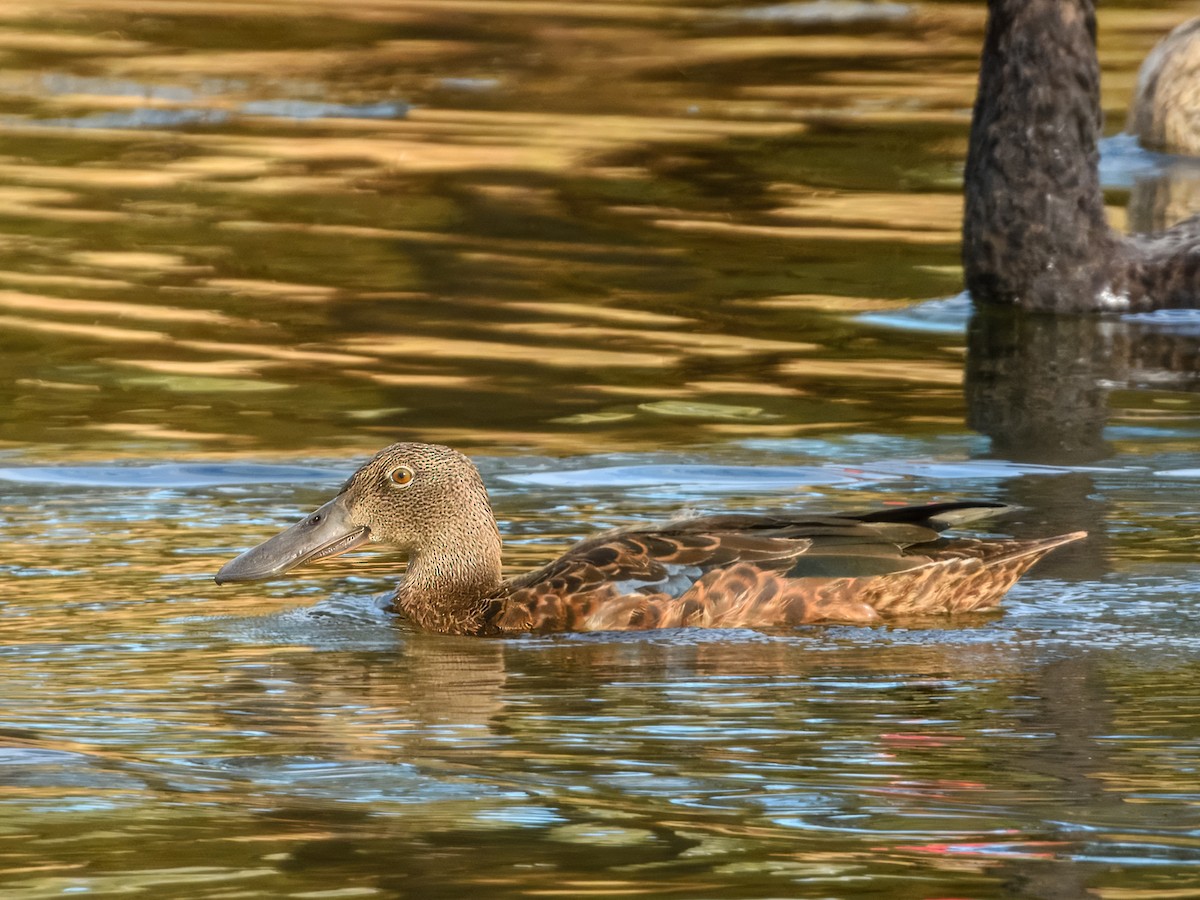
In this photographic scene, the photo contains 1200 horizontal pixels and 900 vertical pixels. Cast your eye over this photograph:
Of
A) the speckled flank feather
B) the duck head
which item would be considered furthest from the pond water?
the duck head

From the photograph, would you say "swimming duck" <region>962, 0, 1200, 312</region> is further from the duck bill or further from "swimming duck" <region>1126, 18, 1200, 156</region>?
the duck bill

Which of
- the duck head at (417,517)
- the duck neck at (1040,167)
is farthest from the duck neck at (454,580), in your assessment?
the duck neck at (1040,167)

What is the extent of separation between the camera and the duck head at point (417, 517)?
9.02 metres

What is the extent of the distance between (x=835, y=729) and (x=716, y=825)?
1033 millimetres

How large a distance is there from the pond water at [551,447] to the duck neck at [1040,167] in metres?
0.30

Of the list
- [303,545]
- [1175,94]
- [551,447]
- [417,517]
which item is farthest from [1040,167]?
[303,545]

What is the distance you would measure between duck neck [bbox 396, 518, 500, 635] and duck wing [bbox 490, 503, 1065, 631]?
0.93 ft

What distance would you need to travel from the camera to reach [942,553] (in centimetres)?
862

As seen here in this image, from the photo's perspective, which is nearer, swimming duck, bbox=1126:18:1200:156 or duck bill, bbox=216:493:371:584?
duck bill, bbox=216:493:371:584

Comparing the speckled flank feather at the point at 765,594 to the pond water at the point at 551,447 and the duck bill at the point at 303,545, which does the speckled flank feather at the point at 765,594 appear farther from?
the duck bill at the point at 303,545

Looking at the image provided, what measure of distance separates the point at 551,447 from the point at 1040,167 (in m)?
3.79

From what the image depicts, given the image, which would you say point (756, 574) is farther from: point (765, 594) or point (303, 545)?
point (303, 545)

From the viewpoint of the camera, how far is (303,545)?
8914mm

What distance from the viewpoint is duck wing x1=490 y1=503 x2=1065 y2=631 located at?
8.57 meters
